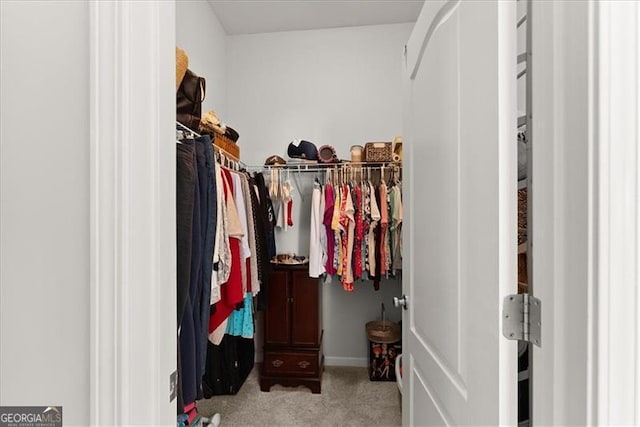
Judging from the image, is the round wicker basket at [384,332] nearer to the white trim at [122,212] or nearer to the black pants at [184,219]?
the black pants at [184,219]

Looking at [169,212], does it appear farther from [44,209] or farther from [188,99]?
[188,99]

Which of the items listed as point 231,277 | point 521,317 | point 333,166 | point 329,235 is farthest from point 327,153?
point 521,317

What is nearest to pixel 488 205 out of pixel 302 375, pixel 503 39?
pixel 503 39

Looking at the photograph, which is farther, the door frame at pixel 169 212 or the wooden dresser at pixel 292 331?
the wooden dresser at pixel 292 331

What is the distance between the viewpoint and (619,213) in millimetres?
446

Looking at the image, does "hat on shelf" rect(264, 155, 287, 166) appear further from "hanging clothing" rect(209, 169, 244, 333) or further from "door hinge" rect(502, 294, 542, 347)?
"door hinge" rect(502, 294, 542, 347)

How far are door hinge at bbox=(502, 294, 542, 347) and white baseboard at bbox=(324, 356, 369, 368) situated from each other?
255cm

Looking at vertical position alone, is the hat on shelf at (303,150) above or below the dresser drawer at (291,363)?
above

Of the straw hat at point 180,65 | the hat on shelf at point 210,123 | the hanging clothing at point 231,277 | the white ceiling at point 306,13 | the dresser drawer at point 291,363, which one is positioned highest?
the white ceiling at point 306,13

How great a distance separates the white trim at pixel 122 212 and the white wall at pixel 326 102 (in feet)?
7.89

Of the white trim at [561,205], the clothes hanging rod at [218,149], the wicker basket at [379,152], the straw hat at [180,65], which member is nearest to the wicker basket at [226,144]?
the clothes hanging rod at [218,149]

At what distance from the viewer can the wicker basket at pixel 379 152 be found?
261cm

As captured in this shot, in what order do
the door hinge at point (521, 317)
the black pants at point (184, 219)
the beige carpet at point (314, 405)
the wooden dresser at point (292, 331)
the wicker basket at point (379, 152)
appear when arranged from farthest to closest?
the wicker basket at point (379, 152) → the wooden dresser at point (292, 331) → the beige carpet at point (314, 405) → the black pants at point (184, 219) → the door hinge at point (521, 317)

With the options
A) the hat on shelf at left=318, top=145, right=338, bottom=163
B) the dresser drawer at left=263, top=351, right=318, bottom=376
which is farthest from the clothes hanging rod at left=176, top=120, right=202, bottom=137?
the dresser drawer at left=263, top=351, right=318, bottom=376
